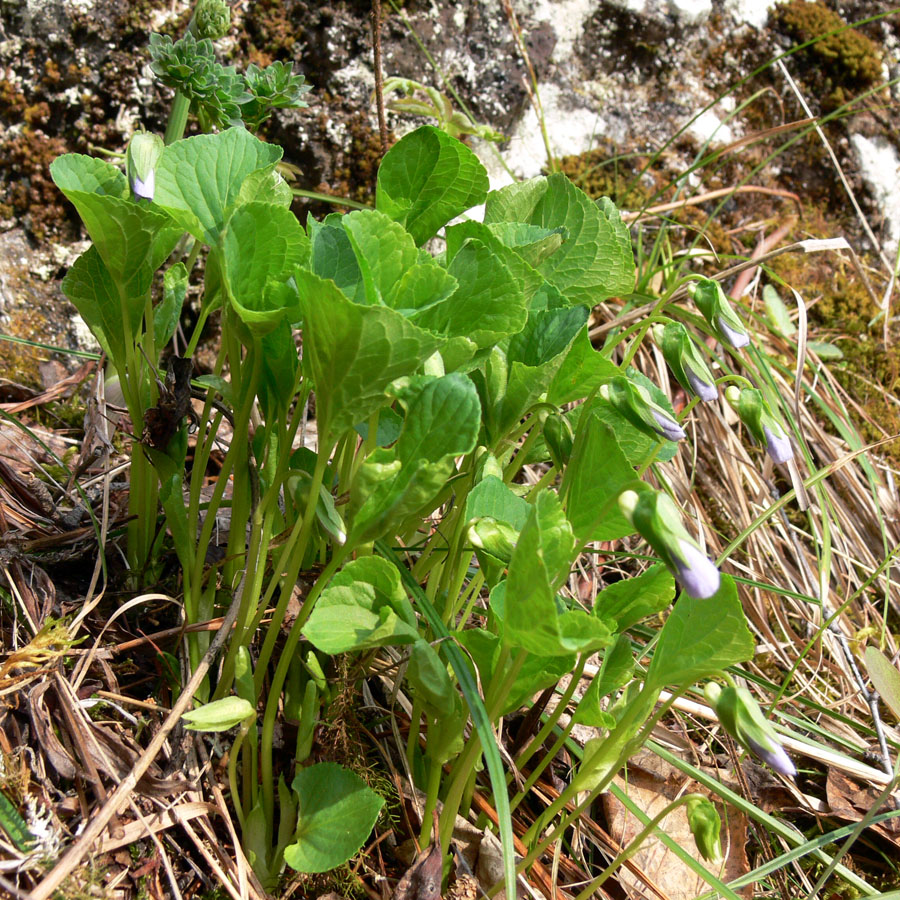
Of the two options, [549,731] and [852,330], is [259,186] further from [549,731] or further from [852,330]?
[852,330]

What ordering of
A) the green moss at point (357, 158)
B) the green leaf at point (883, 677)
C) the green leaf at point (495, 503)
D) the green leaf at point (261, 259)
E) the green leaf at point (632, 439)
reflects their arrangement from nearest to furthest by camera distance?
the green leaf at point (261, 259)
the green leaf at point (495, 503)
the green leaf at point (632, 439)
the green leaf at point (883, 677)
the green moss at point (357, 158)

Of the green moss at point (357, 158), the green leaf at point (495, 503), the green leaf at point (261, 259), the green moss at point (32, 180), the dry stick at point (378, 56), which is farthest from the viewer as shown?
the green moss at point (357, 158)

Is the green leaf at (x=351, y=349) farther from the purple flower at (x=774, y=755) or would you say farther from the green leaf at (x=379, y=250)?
the purple flower at (x=774, y=755)

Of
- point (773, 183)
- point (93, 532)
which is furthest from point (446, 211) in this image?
point (773, 183)

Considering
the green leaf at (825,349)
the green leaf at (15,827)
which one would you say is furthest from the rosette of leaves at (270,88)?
the green leaf at (825,349)

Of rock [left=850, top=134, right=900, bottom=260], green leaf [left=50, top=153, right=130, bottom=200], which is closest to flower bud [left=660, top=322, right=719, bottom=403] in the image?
green leaf [left=50, top=153, right=130, bottom=200]

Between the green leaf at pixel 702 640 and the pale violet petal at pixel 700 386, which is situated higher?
the pale violet petal at pixel 700 386
